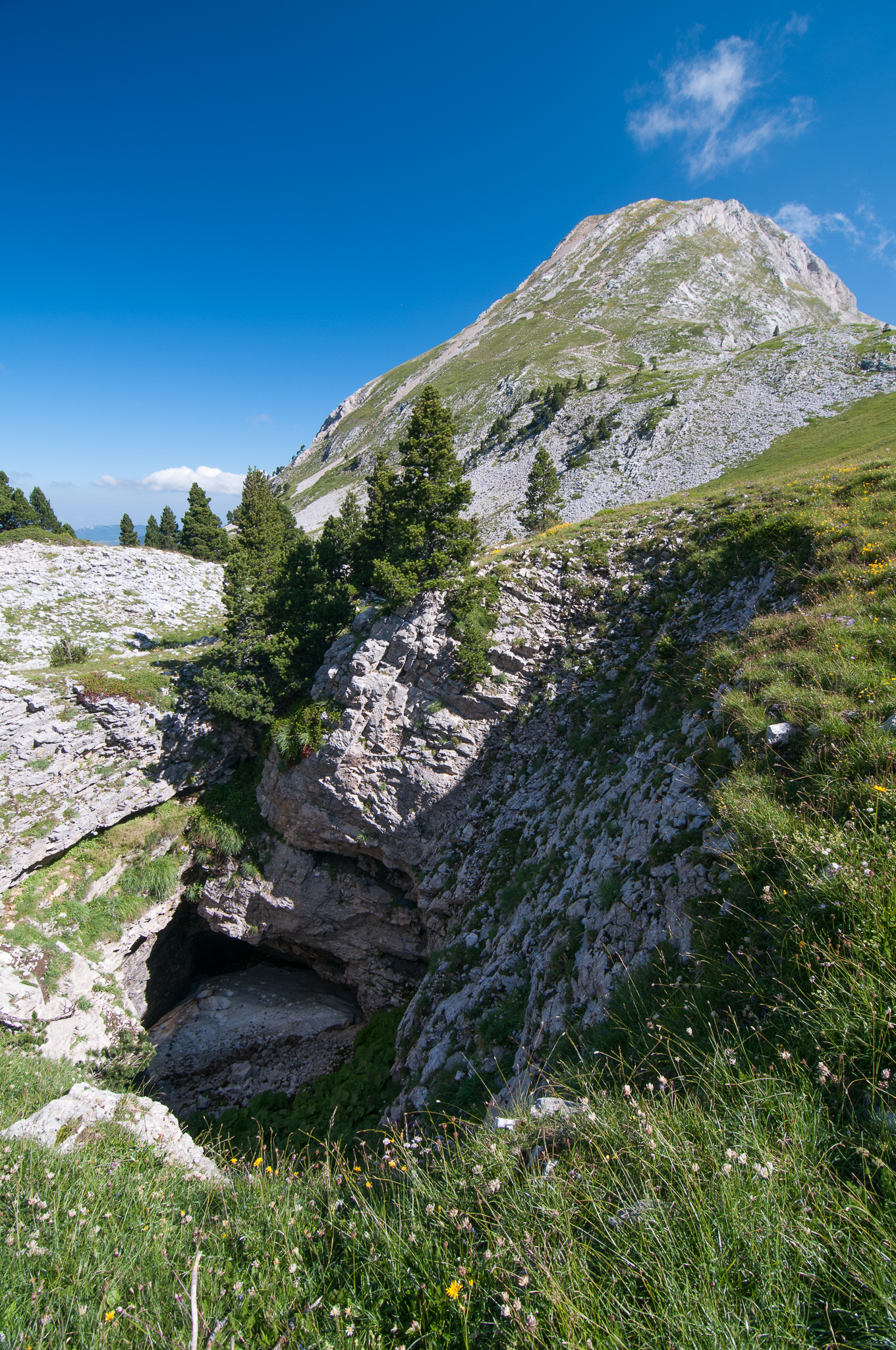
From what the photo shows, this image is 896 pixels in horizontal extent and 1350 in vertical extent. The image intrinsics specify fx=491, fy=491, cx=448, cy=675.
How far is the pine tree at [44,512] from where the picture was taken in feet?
203

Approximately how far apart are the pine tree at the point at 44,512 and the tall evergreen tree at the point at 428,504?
2497 inches

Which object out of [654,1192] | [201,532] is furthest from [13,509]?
[654,1192]

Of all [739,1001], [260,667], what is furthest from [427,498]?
[739,1001]

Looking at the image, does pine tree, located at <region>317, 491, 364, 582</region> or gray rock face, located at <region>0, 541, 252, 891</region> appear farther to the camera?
pine tree, located at <region>317, 491, 364, 582</region>

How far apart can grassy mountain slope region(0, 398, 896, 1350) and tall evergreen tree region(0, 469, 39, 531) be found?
212 ft

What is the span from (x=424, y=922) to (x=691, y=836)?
14853 millimetres

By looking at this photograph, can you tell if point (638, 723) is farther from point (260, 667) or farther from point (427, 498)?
point (260, 667)

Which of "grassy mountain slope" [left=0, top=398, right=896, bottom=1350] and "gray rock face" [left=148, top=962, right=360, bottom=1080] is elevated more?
"grassy mountain slope" [left=0, top=398, right=896, bottom=1350]

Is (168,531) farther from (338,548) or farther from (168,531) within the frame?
(338,548)

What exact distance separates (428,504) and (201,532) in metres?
45.1

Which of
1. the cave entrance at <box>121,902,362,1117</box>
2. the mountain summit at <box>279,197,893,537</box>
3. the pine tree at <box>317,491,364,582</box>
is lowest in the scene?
the cave entrance at <box>121,902,362,1117</box>

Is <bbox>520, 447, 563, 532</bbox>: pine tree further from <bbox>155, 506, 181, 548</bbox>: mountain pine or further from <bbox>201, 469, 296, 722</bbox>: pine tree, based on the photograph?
<bbox>155, 506, 181, 548</bbox>: mountain pine

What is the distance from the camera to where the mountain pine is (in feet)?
212

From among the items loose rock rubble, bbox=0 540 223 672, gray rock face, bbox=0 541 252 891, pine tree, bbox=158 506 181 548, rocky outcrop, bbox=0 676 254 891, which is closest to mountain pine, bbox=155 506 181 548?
pine tree, bbox=158 506 181 548
